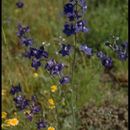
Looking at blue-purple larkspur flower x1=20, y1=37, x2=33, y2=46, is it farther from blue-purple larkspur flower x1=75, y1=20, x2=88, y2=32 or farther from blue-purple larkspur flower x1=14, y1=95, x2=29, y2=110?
blue-purple larkspur flower x1=75, y1=20, x2=88, y2=32

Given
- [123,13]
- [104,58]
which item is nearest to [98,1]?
[123,13]

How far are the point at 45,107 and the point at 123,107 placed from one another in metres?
0.75

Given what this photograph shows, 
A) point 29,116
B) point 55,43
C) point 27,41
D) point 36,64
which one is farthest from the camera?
point 55,43

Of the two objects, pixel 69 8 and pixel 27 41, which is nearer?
pixel 69 8

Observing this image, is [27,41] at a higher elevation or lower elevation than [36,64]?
higher

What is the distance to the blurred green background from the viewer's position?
16.1 feet

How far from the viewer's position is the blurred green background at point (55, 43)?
4.92 metres

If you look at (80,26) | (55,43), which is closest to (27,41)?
(55,43)

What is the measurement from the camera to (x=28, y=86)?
5117mm

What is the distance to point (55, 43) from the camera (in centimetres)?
510

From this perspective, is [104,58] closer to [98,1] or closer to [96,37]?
[96,37]

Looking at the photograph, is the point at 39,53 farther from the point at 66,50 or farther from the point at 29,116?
the point at 29,116

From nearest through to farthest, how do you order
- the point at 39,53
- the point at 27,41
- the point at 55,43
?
the point at 39,53 < the point at 27,41 < the point at 55,43

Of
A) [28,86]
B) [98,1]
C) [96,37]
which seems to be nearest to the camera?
[28,86]
